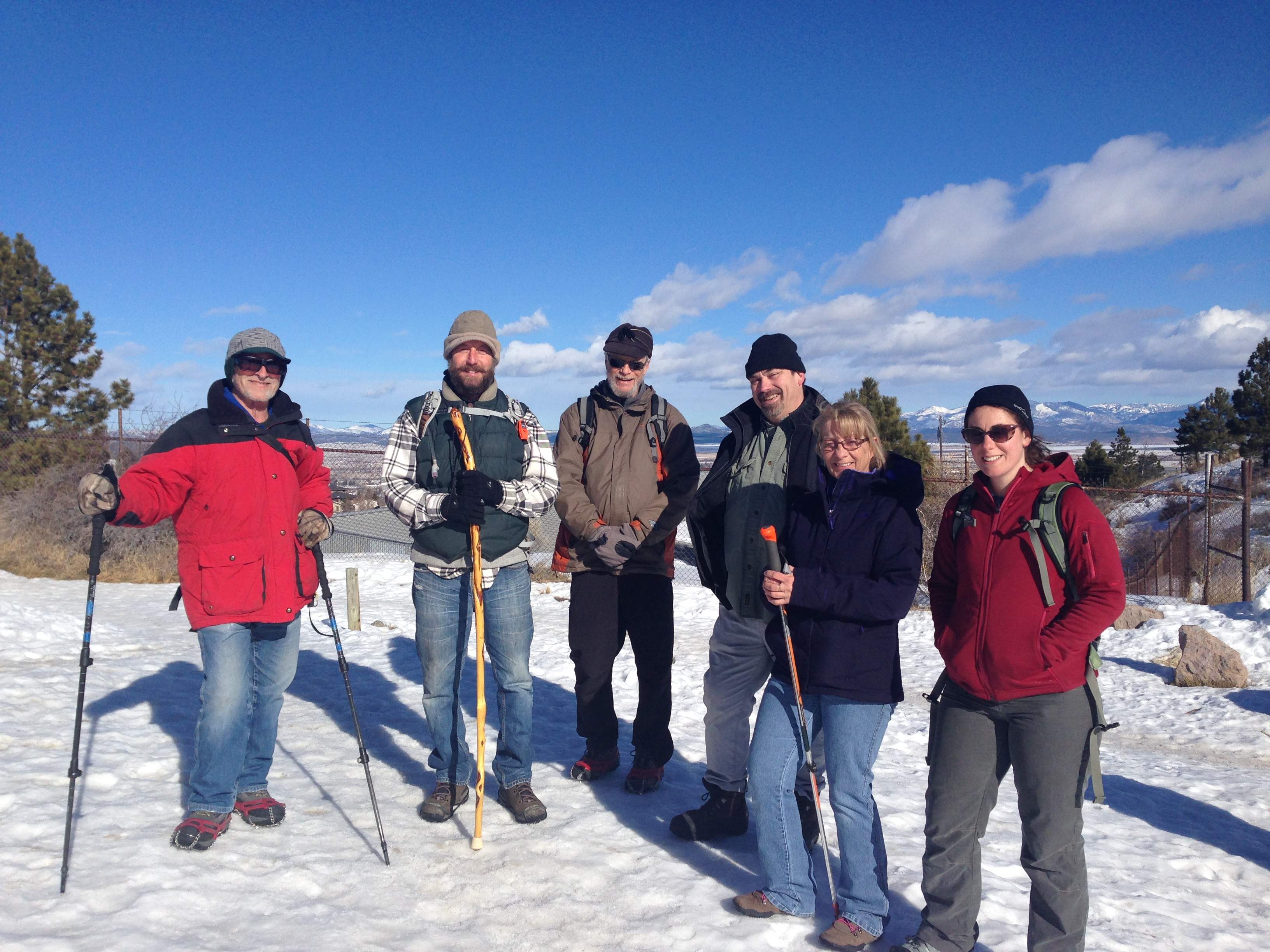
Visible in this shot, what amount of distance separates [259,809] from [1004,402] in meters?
3.53

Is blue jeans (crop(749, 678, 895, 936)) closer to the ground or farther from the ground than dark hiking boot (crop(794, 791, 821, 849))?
farther from the ground

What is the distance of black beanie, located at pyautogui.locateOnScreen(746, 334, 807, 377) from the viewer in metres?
3.46

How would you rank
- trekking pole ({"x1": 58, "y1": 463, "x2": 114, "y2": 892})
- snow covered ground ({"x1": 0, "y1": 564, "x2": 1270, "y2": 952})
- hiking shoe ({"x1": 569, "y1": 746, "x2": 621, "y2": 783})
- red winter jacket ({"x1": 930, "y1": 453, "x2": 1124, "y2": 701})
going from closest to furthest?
red winter jacket ({"x1": 930, "y1": 453, "x2": 1124, "y2": 701}), snow covered ground ({"x1": 0, "y1": 564, "x2": 1270, "y2": 952}), trekking pole ({"x1": 58, "y1": 463, "x2": 114, "y2": 892}), hiking shoe ({"x1": 569, "y1": 746, "x2": 621, "y2": 783})

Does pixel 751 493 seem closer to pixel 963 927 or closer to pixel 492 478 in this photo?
pixel 492 478

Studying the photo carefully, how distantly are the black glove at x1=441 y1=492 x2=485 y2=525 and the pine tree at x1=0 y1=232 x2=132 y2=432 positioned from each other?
1652 cm

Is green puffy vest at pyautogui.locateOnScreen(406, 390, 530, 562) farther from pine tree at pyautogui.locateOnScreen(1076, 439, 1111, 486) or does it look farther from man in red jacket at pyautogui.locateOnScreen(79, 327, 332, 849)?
pine tree at pyautogui.locateOnScreen(1076, 439, 1111, 486)

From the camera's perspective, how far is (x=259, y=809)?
11.9 ft

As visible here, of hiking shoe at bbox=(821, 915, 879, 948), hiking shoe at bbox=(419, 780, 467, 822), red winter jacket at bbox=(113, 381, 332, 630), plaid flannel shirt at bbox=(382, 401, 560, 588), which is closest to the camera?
hiking shoe at bbox=(821, 915, 879, 948)

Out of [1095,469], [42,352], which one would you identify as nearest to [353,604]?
[42,352]

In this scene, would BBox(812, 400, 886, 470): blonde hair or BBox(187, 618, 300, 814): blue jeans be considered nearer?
BBox(812, 400, 886, 470): blonde hair

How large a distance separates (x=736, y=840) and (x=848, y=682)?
4.48 ft

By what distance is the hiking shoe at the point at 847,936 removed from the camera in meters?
2.76

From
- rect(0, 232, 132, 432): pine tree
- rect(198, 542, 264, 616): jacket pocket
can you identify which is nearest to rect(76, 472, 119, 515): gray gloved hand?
rect(198, 542, 264, 616): jacket pocket

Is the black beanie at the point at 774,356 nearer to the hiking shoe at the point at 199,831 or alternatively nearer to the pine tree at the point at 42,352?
the hiking shoe at the point at 199,831
